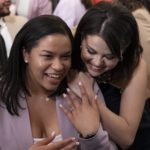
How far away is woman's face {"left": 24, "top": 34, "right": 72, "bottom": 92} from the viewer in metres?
1.47

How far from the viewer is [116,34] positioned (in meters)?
1.60

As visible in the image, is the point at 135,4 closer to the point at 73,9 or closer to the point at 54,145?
the point at 73,9

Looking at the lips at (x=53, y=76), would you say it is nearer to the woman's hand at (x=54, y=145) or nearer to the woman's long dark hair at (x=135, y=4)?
the woman's hand at (x=54, y=145)

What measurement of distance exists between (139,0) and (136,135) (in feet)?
4.08

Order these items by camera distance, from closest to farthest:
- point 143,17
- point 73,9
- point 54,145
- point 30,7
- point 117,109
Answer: point 54,145
point 117,109
point 143,17
point 73,9
point 30,7

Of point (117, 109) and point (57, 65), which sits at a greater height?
point (57, 65)

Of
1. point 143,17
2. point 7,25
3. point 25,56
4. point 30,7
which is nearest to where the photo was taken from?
point 25,56

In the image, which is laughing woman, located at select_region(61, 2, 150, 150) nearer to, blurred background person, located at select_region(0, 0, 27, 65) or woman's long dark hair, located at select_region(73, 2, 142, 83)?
woman's long dark hair, located at select_region(73, 2, 142, 83)

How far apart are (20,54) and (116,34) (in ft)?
1.37

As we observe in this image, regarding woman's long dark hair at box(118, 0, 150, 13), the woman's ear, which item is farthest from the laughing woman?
woman's long dark hair at box(118, 0, 150, 13)

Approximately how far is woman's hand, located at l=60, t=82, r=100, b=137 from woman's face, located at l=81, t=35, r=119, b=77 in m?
0.12

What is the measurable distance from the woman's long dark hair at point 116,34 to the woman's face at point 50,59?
0.18 meters

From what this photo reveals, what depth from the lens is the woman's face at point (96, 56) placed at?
1.59 m

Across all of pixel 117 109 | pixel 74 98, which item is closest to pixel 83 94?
pixel 74 98
